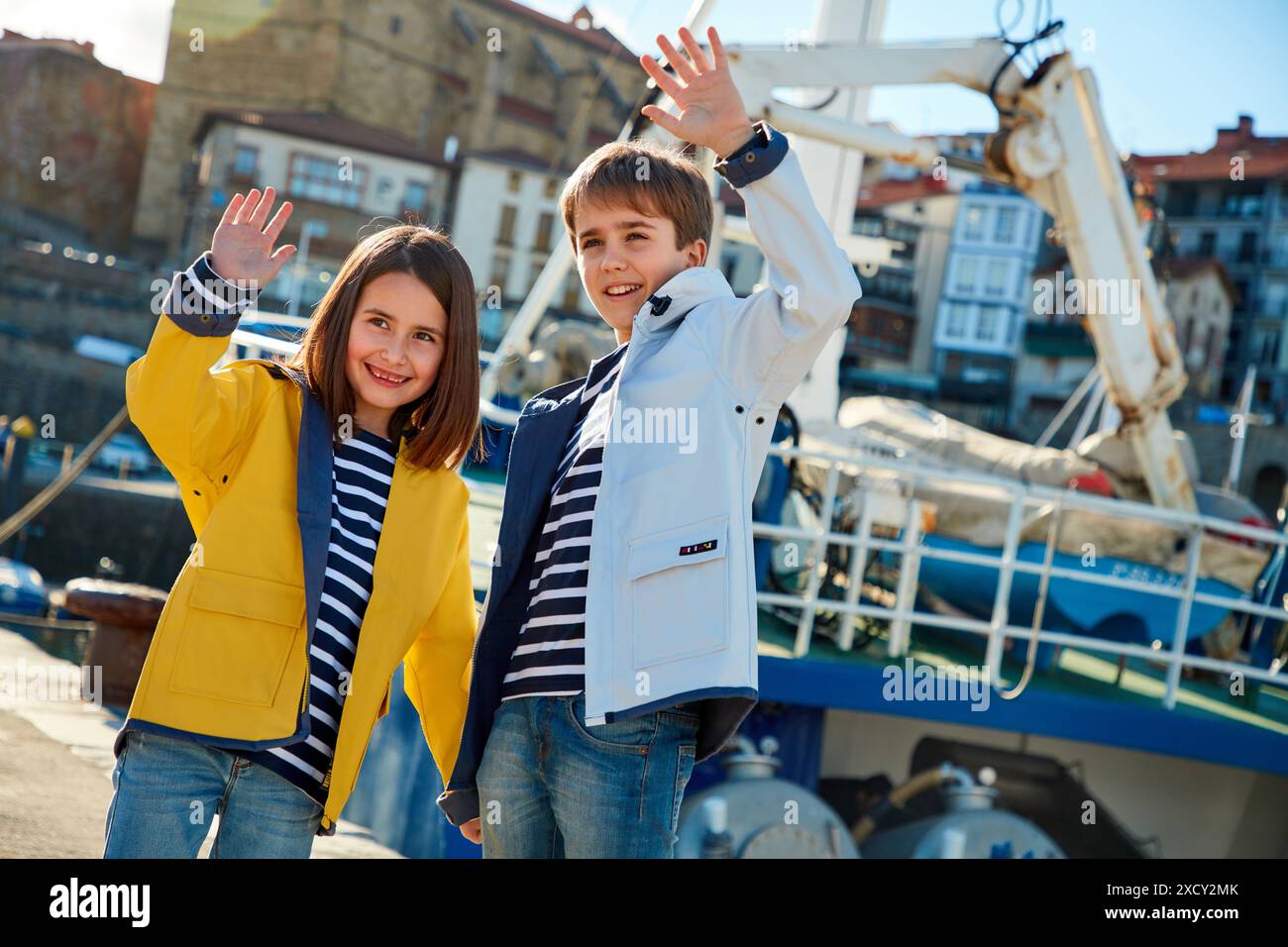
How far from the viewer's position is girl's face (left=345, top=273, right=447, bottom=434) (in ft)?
7.98

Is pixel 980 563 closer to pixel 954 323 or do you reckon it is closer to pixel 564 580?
pixel 564 580

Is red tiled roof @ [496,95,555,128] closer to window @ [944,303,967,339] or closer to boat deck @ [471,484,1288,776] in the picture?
window @ [944,303,967,339]

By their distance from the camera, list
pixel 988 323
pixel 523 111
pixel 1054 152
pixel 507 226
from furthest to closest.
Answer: pixel 523 111 → pixel 988 323 → pixel 507 226 → pixel 1054 152

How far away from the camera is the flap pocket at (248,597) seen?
7.13ft

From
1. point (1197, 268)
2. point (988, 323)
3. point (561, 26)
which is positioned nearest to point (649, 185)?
point (988, 323)

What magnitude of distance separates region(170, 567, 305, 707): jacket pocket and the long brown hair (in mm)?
380

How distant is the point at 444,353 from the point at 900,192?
5443cm

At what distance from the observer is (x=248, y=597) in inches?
86.7

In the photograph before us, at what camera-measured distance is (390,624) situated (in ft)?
7.71
